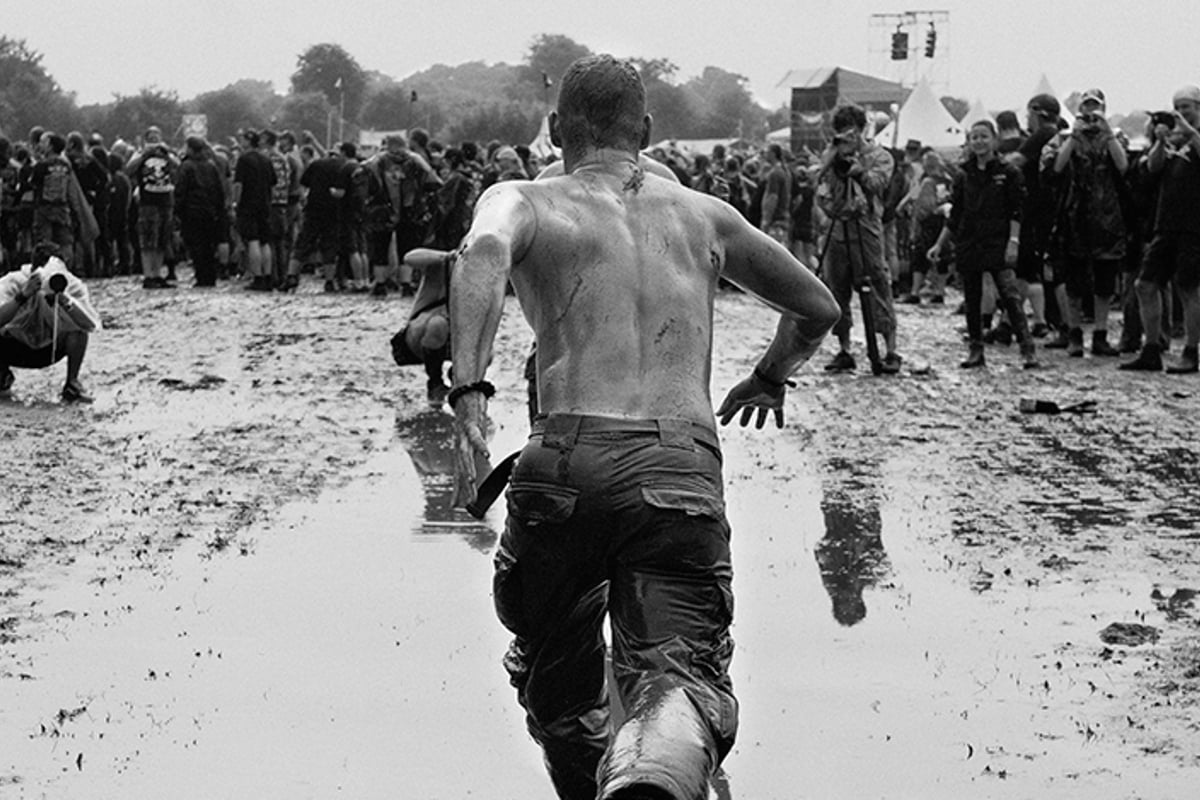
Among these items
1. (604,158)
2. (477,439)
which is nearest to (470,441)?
(477,439)

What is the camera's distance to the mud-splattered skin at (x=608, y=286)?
13.8ft

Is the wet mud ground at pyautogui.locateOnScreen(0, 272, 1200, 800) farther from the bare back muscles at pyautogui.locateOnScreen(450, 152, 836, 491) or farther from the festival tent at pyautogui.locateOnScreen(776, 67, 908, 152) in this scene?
the festival tent at pyautogui.locateOnScreen(776, 67, 908, 152)

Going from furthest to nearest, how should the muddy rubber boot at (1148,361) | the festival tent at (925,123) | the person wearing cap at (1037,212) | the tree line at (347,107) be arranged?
the tree line at (347,107), the festival tent at (925,123), the person wearing cap at (1037,212), the muddy rubber boot at (1148,361)

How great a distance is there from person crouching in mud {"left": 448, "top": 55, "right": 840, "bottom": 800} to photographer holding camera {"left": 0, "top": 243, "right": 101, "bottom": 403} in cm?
971

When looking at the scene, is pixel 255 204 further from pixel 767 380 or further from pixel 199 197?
pixel 767 380

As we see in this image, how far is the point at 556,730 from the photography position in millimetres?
4363

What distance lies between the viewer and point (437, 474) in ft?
36.1

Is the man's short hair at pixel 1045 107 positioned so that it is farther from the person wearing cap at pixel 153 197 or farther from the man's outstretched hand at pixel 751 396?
the man's outstretched hand at pixel 751 396

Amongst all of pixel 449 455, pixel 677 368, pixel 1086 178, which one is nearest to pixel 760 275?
pixel 677 368

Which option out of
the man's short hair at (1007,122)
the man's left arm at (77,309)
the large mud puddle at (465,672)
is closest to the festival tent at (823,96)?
the man's short hair at (1007,122)

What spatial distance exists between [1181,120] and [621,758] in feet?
39.1

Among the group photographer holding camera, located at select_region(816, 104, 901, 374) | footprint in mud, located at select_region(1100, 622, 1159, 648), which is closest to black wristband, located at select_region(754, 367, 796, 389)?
footprint in mud, located at select_region(1100, 622, 1159, 648)

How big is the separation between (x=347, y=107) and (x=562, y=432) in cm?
13998

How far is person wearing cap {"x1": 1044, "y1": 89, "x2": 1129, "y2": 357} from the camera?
51.1 feet
